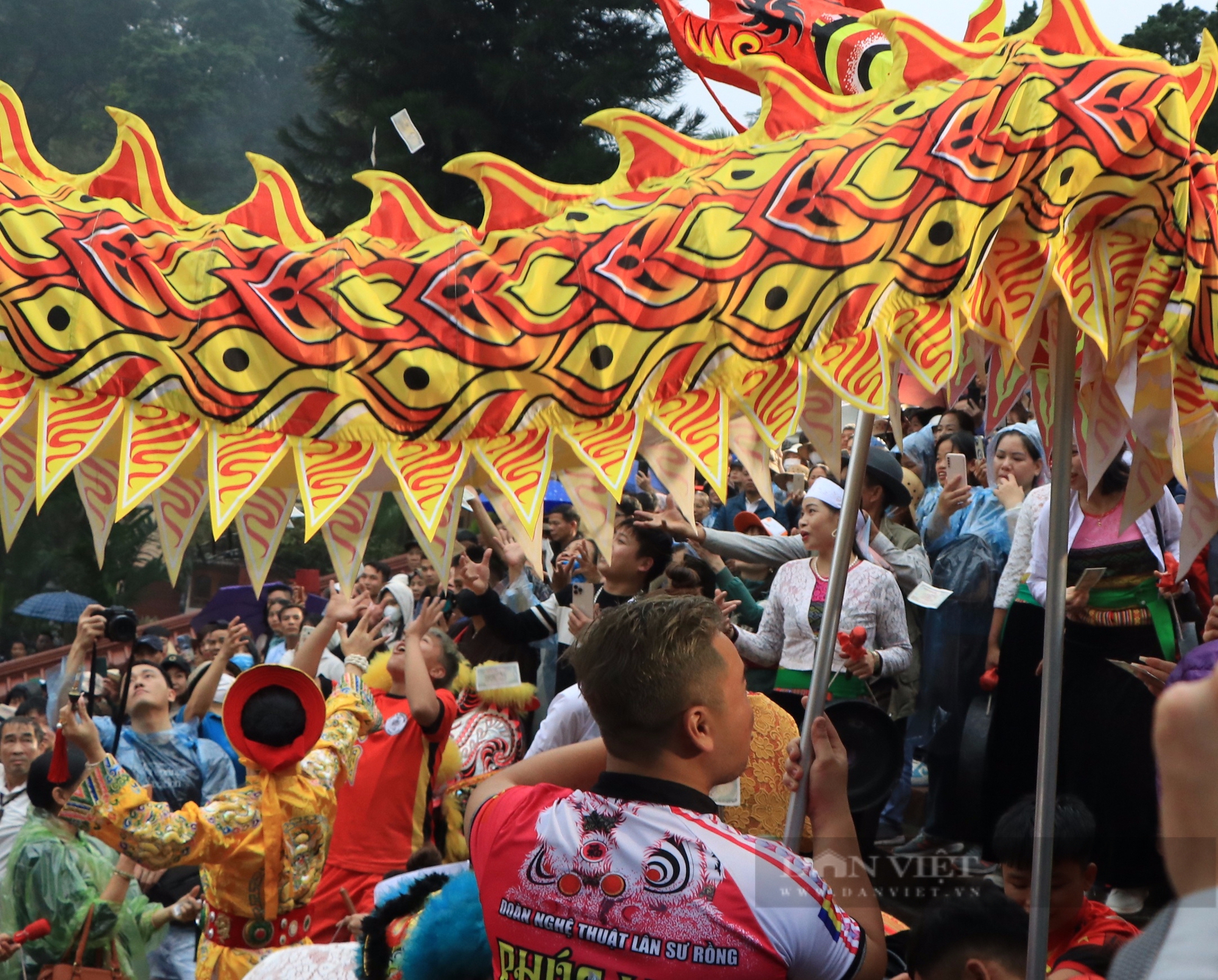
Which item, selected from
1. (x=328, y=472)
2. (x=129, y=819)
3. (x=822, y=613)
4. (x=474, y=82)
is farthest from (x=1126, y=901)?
(x=474, y=82)

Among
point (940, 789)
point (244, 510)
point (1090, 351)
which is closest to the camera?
point (244, 510)

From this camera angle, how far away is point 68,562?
1347 cm

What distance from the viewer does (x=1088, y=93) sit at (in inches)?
79.7

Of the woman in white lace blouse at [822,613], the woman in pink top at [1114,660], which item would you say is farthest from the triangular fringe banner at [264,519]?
the woman in white lace blouse at [822,613]

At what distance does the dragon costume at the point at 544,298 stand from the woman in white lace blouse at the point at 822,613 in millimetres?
2213

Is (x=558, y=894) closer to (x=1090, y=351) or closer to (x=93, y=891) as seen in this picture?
(x=1090, y=351)

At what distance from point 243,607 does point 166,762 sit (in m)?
2.08

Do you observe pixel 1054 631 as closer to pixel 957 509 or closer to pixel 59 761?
pixel 59 761

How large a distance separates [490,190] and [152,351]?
22.9 inches

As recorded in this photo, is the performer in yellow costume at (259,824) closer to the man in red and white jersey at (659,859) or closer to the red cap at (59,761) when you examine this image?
the red cap at (59,761)

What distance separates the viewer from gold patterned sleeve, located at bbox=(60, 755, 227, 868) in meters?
3.11

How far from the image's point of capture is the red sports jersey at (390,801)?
4137mm

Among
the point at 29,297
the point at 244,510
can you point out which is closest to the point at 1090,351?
the point at 244,510

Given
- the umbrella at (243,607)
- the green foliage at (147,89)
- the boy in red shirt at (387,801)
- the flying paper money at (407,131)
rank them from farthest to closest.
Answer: the green foliage at (147,89) → the umbrella at (243,607) → the boy in red shirt at (387,801) → the flying paper money at (407,131)
